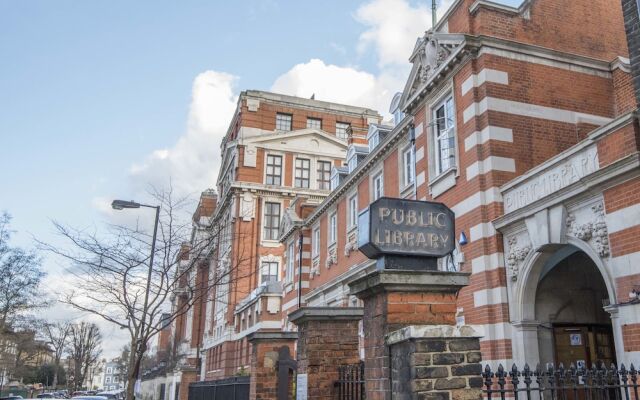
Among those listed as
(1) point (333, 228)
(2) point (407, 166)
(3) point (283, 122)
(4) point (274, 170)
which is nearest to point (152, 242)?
(2) point (407, 166)

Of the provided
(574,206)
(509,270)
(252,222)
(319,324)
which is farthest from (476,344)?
(252,222)

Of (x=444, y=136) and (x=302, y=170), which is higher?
(x=302, y=170)

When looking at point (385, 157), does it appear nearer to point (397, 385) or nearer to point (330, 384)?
point (330, 384)

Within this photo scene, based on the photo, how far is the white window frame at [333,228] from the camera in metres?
26.6

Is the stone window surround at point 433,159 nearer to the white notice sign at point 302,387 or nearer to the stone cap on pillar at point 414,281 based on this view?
the white notice sign at point 302,387

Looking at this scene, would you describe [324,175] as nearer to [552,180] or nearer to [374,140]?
[374,140]

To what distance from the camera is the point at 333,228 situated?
27125mm

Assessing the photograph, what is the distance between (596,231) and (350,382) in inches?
238

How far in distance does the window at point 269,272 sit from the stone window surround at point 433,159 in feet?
96.2

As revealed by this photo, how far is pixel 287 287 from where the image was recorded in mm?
32281

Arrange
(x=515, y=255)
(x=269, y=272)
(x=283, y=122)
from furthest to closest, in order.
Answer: (x=283, y=122) → (x=269, y=272) → (x=515, y=255)

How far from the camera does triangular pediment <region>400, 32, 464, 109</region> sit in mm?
14383

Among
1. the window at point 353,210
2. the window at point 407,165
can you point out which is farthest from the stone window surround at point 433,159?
the window at point 353,210

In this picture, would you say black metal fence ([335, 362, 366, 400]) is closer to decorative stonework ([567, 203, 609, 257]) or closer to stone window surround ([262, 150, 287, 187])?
decorative stonework ([567, 203, 609, 257])
